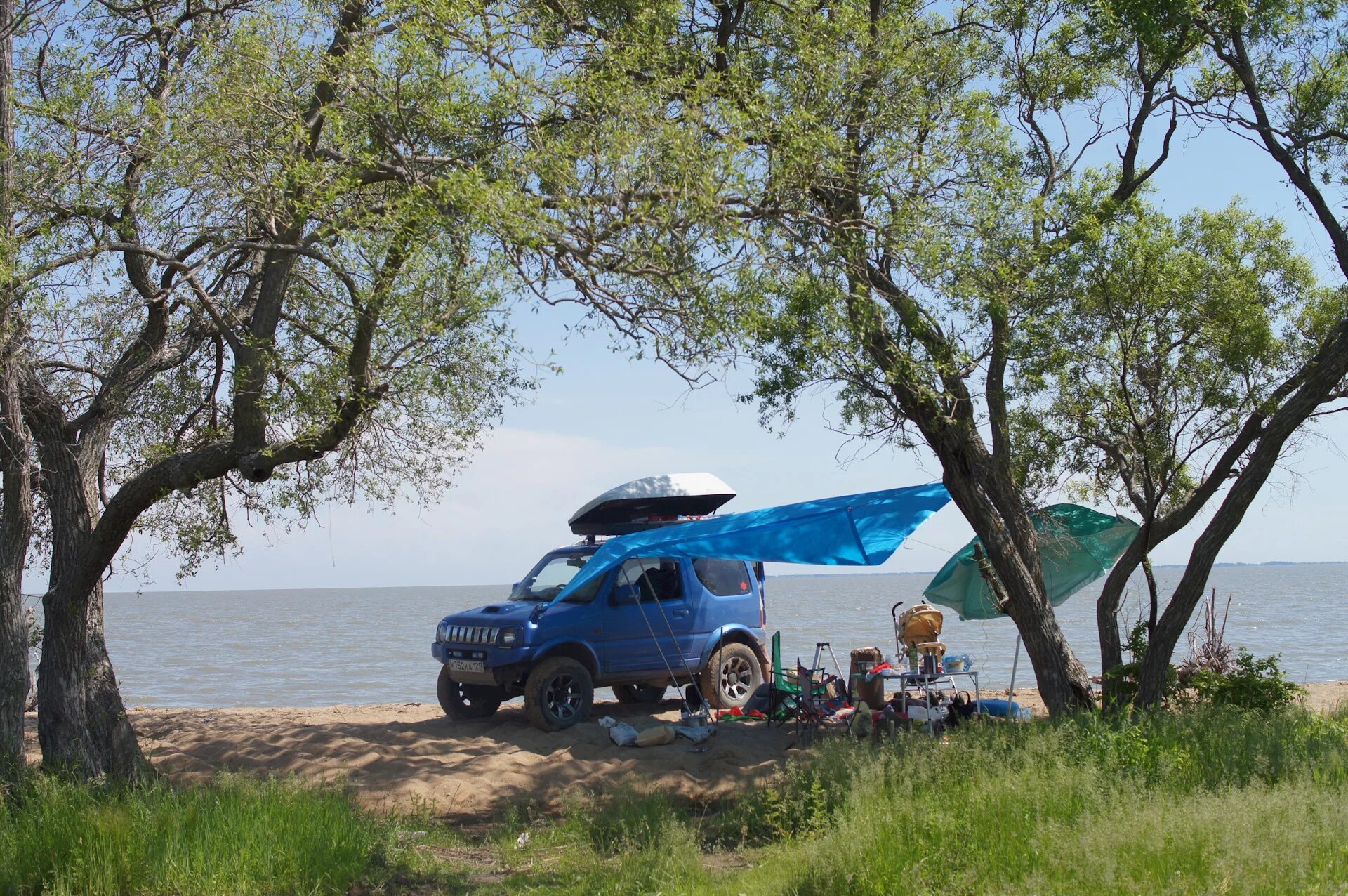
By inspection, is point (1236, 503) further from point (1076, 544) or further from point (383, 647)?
point (383, 647)

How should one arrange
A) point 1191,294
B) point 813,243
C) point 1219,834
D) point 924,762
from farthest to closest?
point 1191,294 < point 813,243 < point 924,762 < point 1219,834

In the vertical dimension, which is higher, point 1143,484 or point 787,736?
point 1143,484

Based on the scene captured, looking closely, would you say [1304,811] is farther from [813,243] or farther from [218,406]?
[218,406]

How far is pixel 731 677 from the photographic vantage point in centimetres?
1297

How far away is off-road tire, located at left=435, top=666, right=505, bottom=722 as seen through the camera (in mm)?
12570

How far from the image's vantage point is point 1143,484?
33.4ft

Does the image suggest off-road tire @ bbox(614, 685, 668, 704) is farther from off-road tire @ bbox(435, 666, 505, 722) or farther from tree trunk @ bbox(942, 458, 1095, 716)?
tree trunk @ bbox(942, 458, 1095, 716)

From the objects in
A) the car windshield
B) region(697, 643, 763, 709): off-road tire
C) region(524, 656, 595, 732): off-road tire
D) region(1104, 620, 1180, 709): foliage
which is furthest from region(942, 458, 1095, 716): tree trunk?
the car windshield

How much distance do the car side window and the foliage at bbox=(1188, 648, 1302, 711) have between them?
5.35m

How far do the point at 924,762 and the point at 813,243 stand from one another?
4.04m

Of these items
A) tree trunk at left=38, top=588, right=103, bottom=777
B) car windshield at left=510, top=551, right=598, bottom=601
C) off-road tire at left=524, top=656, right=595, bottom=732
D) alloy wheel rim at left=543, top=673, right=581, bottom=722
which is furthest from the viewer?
car windshield at left=510, top=551, right=598, bottom=601

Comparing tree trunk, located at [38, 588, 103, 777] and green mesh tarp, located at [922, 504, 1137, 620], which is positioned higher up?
green mesh tarp, located at [922, 504, 1137, 620]

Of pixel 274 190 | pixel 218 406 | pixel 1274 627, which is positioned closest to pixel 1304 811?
pixel 274 190

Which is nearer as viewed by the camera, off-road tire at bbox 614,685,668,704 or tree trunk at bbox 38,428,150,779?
tree trunk at bbox 38,428,150,779
